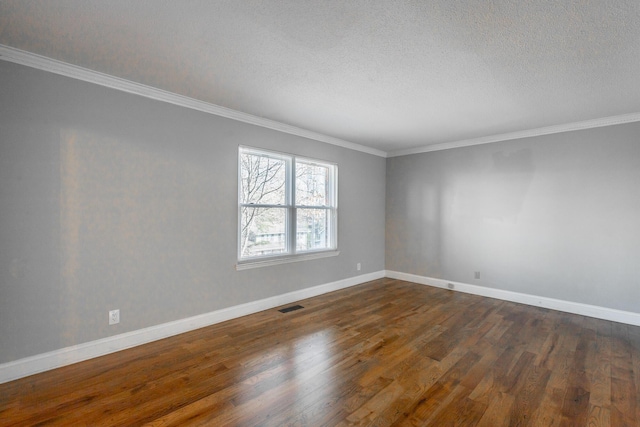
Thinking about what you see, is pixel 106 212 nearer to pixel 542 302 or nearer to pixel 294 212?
pixel 294 212

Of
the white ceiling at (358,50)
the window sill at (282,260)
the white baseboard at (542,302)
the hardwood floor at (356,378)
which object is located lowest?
the hardwood floor at (356,378)

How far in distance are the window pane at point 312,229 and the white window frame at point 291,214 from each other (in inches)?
2.4

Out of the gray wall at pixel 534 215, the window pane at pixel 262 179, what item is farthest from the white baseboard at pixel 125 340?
the gray wall at pixel 534 215

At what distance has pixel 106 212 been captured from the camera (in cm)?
281

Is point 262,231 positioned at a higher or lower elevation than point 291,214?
lower

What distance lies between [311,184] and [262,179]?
971 mm

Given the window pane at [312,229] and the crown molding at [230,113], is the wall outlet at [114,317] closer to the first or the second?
the crown molding at [230,113]

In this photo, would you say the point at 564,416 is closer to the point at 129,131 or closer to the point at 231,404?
the point at 231,404

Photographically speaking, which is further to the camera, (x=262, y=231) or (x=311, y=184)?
(x=311, y=184)

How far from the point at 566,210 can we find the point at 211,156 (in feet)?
15.8

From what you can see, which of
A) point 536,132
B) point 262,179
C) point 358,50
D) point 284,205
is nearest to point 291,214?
point 284,205

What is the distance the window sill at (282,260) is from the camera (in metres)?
3.86

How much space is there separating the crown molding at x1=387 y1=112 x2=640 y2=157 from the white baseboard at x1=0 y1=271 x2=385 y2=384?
3462 millimetres

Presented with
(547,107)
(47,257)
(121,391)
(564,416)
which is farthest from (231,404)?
(547,107)
